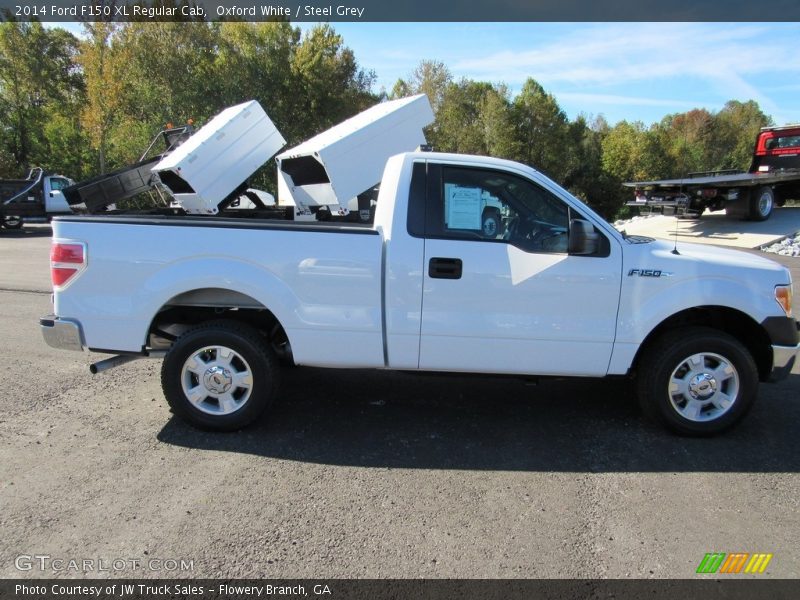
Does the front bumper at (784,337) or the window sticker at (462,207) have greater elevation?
the window sticker at (462,207)

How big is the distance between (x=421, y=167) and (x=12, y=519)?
10.9ft

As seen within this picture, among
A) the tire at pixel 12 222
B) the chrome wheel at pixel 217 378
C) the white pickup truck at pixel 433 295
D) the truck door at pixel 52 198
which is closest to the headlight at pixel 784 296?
the white pickup truck at pixel 433 295

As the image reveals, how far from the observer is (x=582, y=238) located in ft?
12.7

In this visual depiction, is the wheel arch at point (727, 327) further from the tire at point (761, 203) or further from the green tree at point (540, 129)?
the green tree at point (540, 129)

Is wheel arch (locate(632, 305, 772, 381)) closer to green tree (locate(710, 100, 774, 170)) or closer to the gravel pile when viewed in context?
the gravel pile

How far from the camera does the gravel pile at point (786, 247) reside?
14180 mm

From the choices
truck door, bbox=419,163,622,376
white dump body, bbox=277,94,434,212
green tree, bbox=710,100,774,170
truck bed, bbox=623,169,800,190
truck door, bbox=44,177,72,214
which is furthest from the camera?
green tree, bbox=710,100,774,170

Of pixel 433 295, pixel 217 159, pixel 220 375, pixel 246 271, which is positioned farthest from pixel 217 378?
pixel 217 159

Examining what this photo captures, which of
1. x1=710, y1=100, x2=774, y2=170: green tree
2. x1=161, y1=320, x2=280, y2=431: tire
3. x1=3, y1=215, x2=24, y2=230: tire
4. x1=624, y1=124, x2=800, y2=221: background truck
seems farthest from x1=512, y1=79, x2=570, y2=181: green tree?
x1=161, y1=320, x2=280, y2=431: tire

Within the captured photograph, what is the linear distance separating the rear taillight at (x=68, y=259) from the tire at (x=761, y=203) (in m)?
18.7

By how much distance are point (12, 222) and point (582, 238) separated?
23.3 metres

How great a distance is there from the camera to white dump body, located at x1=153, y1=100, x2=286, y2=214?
543 centimetres

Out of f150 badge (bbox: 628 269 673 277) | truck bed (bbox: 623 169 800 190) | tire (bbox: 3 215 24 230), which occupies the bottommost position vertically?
tire (bbox: 3 215 24 230)

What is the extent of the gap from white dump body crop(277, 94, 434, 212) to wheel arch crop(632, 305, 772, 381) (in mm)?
3216
